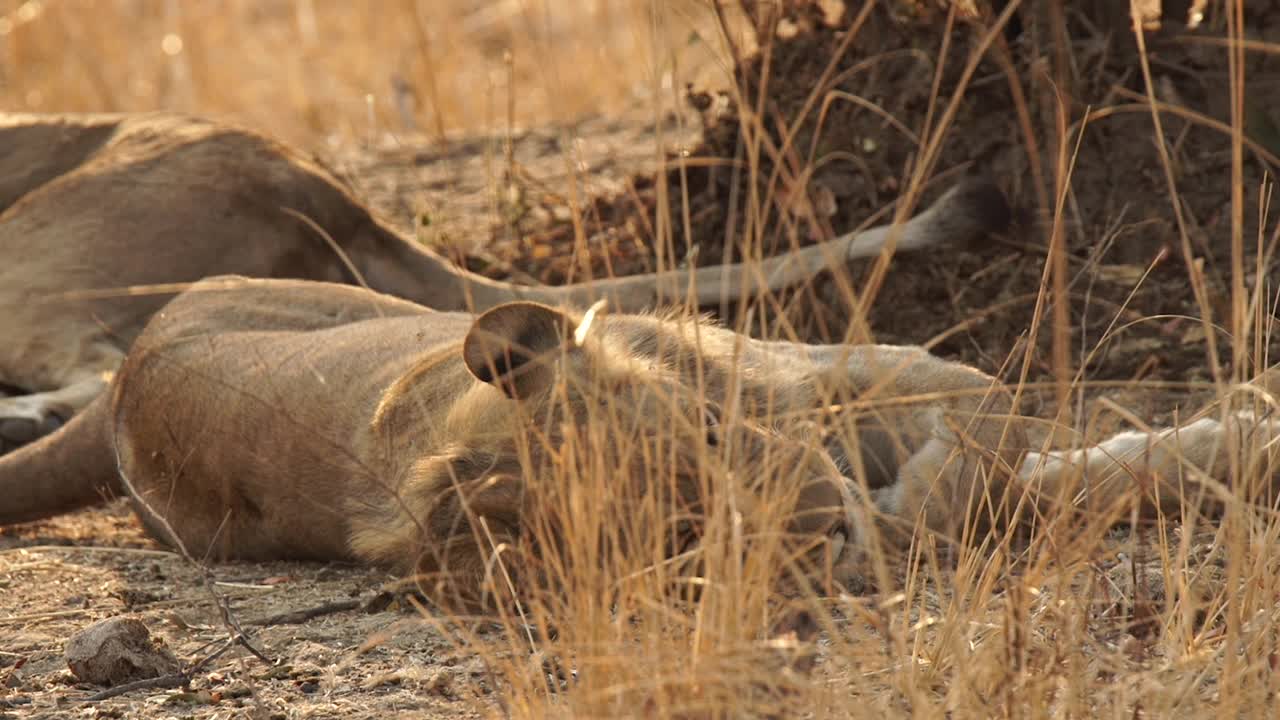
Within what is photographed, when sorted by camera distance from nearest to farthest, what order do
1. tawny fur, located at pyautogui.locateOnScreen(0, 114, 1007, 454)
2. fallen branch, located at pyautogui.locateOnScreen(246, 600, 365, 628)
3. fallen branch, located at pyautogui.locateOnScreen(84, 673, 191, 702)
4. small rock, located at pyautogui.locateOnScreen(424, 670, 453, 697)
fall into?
small rock, located at pyautogui.locateOnScreen(424, 670, 453, 697), fallen branch, located at pyautogui.locateOnScreen(84, 673, 191, 702), fallen branch, located at pyautogui.locateOnScreen(246, 600, 365, 628), tawny fur, located at pyautogui.locateOnScreen(0, 114, 1007, 454)

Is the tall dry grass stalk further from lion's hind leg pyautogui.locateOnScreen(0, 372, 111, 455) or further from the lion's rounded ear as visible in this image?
the lion's rounded ear

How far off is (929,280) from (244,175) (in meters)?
2.34

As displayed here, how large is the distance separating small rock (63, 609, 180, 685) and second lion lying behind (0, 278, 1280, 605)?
0.63 feet

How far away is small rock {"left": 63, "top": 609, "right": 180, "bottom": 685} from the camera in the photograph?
2832 mm

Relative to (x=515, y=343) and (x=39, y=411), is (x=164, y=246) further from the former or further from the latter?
(x=515, y=343)

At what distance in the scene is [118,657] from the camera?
283 cm

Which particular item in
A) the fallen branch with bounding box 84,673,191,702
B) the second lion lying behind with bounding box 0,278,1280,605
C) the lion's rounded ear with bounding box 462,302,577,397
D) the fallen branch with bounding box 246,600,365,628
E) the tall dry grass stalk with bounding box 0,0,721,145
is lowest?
the fallen branch with bounding box 246,600,365,628

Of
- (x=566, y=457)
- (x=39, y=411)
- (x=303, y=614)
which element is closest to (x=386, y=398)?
(x=303, y=614)

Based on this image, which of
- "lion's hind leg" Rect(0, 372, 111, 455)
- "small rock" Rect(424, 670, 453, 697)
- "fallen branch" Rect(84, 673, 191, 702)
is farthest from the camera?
"lion's hind leg" Rect(0, 372, 111, 455)

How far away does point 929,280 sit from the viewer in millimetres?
5062

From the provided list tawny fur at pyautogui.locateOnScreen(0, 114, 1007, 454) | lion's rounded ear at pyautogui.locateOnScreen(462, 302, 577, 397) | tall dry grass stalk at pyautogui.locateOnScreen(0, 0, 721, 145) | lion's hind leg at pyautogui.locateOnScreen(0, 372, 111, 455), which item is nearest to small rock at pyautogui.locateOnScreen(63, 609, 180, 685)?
lion's rounded ear at pyautogui.locateOnScreen(462, 302, 577, 397)

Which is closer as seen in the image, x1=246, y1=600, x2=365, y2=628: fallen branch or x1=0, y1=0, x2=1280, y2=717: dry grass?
x1=0, y1=0, x2=1280, y2=717: dry grass

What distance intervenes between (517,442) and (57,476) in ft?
7.66

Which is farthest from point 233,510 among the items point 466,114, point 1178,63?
point 466,114
